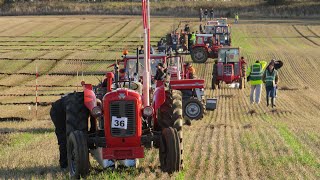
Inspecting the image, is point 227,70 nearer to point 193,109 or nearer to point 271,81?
point 271,81

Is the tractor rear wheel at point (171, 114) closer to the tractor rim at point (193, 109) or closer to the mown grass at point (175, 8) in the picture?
the tractor rim at point (193, 109)

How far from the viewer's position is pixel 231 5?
7725 centimetres

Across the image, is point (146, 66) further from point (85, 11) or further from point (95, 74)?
point (85, 11)

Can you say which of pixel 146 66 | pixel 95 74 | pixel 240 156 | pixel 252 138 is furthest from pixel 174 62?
pixel 95 74

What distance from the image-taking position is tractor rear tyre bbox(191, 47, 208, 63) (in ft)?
106

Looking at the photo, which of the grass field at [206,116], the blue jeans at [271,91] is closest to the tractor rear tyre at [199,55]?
the grass field at [206,116]

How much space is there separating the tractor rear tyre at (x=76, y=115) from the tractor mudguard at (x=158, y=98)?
996mm

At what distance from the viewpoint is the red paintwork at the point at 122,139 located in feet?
29.1

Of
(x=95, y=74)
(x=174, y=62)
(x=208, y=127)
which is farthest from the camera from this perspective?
(x=95, y=74)

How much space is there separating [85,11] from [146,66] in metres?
66.0

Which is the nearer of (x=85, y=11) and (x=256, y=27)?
(x=256, y=27)

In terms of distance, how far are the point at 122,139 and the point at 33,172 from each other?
1.43 metres

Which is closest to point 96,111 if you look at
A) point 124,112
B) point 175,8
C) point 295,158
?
point 124,112

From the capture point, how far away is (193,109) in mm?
16828
